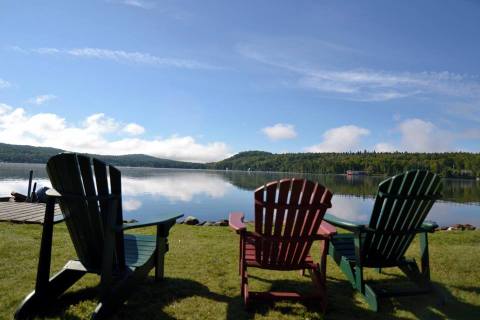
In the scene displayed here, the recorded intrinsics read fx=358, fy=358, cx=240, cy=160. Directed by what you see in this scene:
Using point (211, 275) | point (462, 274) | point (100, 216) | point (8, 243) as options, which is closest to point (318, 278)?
point (211, 275)

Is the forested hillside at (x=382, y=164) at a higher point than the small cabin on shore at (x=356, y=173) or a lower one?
higher

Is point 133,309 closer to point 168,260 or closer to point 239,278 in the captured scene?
point 239,278

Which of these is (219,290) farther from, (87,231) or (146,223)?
(87,231)

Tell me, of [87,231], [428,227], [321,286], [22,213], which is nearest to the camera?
[87,231]

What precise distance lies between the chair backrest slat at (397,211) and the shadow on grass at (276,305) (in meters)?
0.53

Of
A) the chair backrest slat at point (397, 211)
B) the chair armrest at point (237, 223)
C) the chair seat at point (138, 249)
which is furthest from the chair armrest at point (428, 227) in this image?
the chair seat at point (138, 249)

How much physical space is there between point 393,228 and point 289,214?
4.01 ft

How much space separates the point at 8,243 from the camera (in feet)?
19.1

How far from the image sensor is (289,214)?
3553 mm

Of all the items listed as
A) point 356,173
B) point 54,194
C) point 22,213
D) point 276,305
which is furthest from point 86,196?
point 356,173

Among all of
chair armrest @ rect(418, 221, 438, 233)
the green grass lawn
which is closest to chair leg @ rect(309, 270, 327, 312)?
the green grass lawn

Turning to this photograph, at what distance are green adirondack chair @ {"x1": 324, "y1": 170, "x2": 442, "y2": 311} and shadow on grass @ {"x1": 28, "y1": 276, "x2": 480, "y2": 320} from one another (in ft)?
0.53

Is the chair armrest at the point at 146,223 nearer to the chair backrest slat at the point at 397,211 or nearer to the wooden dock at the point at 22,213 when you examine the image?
the chair backrest slat at the point at 397,211

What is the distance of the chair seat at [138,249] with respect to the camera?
3875 millimetres
